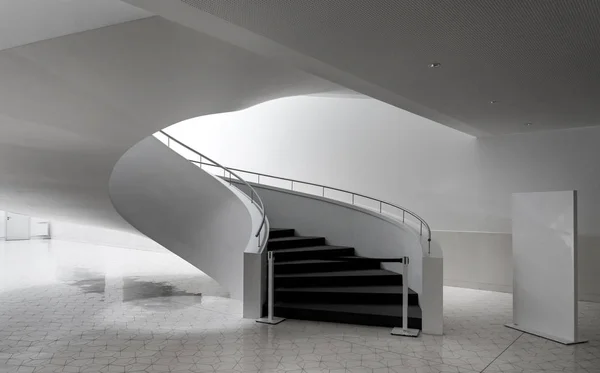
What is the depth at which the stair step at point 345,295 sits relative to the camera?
7527 millimetres

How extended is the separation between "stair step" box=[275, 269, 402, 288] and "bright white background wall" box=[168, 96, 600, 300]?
2895 millimetres

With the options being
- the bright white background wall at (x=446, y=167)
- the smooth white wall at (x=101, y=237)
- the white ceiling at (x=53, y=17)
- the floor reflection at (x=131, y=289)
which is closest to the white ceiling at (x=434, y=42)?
the white ceiling at (x=53, y=17)

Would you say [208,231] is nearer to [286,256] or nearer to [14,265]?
[286,256]

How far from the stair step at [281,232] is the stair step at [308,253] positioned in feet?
2.46

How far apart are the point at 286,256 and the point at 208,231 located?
1.95 meters

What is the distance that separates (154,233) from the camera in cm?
1016

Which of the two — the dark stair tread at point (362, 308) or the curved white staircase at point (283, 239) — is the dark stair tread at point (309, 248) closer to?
the curved white staircase at point (283, 239)

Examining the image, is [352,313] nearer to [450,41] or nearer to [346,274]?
[346,274]

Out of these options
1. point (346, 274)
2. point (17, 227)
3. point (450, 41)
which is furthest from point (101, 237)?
point (450, 41)

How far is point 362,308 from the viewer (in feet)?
23.7

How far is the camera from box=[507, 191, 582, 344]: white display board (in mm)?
6262

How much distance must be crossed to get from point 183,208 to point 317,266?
10.4 ft

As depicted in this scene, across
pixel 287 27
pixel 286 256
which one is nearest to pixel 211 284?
pixel 286 256

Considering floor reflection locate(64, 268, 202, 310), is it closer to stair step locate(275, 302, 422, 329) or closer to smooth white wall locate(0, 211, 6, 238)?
stair step locate(275, 302, 422, 329)
